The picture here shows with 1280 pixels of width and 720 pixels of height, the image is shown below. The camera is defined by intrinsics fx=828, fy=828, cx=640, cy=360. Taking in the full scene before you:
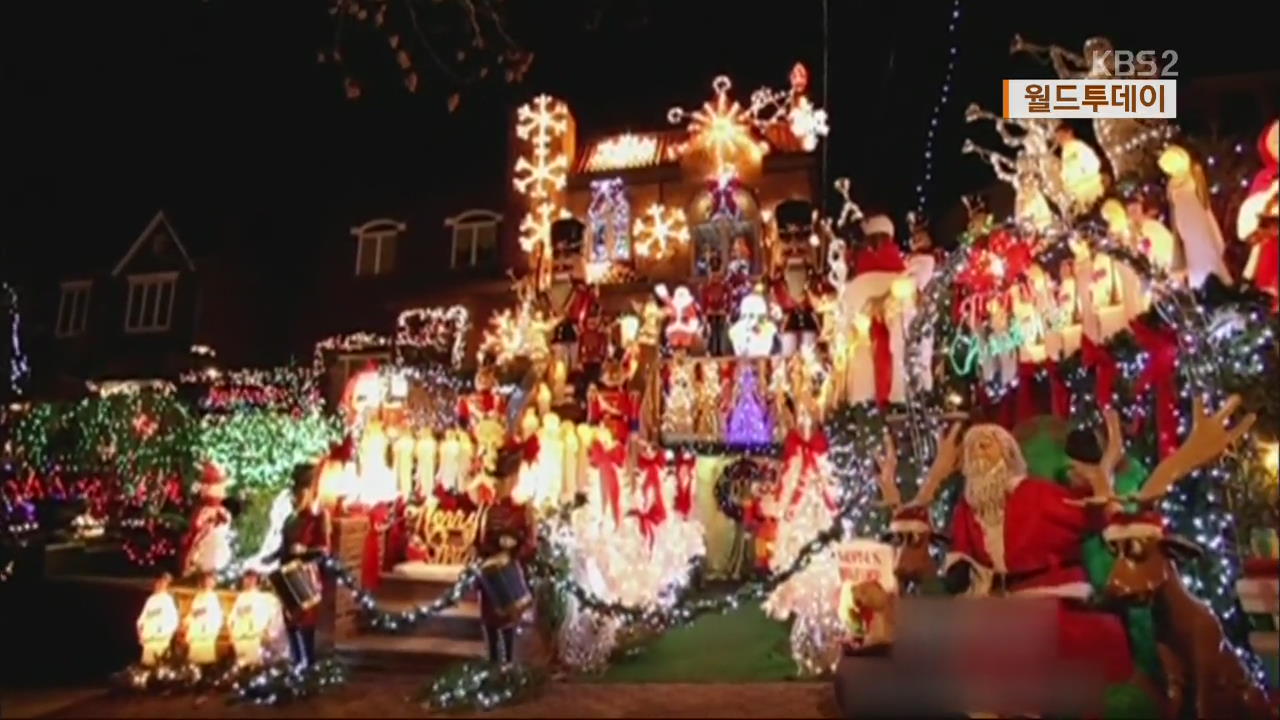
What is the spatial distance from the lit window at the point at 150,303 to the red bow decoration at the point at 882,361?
22724mm

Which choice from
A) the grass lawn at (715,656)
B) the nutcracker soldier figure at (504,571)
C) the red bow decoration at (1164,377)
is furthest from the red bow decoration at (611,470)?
the red bow decoration at (1164,377)

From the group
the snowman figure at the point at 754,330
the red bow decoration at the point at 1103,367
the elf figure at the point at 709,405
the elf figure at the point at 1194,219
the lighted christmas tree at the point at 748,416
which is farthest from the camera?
the snowman figure at the point at 754,330

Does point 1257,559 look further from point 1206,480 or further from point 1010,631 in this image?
point 1010,631

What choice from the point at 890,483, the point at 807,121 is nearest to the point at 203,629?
the point at 890,483

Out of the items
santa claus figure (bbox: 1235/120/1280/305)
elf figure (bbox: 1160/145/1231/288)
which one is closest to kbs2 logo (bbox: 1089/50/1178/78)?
elf figure (bbox: 1160/145/1231/288)

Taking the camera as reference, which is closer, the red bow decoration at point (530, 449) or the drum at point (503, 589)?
the drum at point (503, 589)

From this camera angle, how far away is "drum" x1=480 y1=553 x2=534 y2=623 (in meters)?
7.70

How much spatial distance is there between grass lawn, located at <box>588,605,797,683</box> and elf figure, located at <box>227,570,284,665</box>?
3310mm

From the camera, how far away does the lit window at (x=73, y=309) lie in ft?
85.2

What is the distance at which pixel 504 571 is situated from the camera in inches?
307

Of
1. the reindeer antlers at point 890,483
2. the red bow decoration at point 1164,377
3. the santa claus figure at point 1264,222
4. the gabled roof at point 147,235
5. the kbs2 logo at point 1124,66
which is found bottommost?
the reindeer antlers at point 890,483

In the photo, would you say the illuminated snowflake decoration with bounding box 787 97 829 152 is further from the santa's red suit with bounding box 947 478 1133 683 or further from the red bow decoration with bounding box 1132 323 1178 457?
the santa's red suit with bounding box 947 478 1133 683

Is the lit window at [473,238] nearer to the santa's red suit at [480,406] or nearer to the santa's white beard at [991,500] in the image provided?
the santa's red suit at [480,406]

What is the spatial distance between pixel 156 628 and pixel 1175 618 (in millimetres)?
8795
